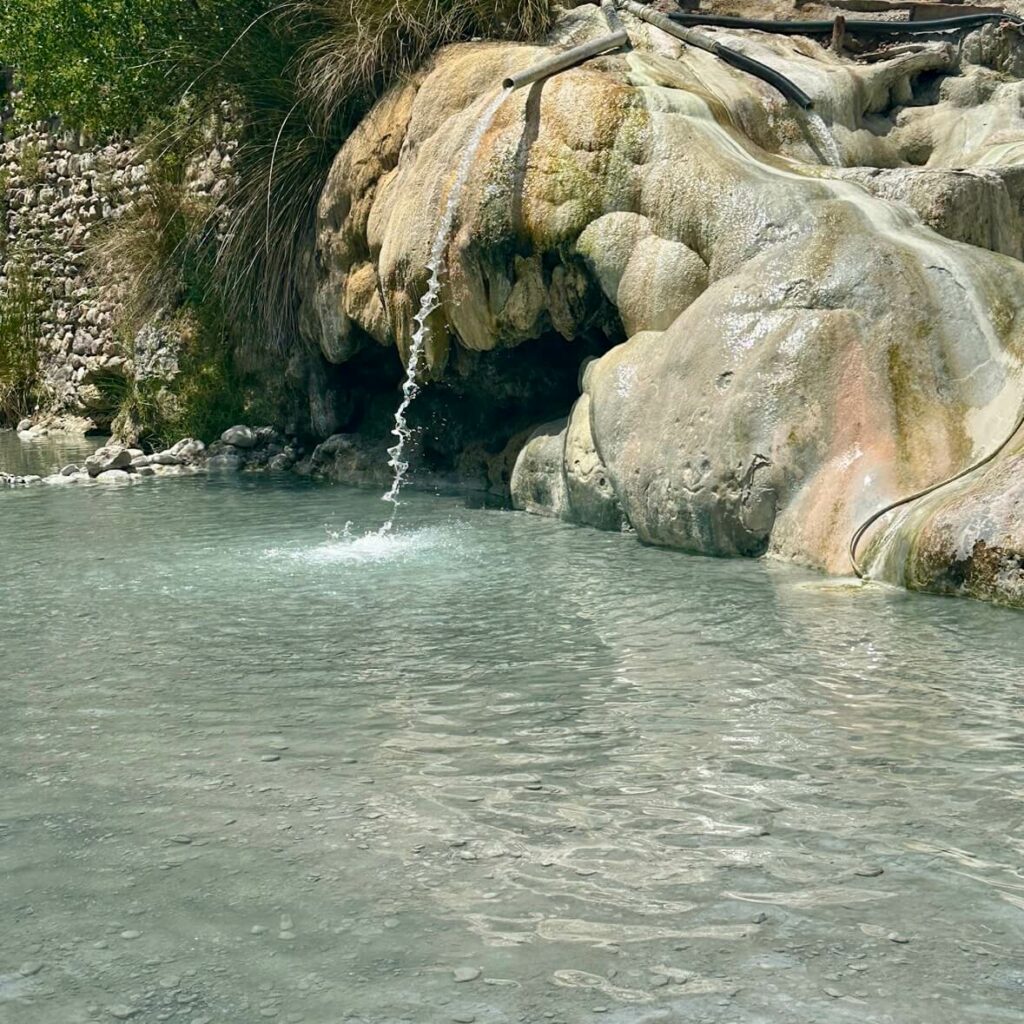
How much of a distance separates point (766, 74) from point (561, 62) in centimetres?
173

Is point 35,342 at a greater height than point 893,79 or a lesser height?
lesser

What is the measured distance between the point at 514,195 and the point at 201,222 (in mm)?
4745

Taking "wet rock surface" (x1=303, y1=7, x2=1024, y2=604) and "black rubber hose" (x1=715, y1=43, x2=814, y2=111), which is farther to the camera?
"black rubber hose" (x1=715, y1=43, x2=814, y2=111)

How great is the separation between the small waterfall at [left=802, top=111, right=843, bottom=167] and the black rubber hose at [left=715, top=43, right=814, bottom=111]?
13 centimetres

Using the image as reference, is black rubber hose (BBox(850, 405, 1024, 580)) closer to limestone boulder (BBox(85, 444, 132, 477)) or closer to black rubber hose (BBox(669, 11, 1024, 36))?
black rubber hose (BBox(669, 11, 1024, 36))

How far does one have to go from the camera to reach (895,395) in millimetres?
6727

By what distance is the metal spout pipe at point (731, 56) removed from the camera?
9891 millimetres

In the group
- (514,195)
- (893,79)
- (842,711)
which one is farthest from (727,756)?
(893,79)

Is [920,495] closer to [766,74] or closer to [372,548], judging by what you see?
[372,548]

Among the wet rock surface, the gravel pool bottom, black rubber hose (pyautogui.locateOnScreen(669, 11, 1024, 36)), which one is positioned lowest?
the gravel pool bottom

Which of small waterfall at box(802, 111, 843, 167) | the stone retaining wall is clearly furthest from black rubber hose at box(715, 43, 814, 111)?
the stone retaining wall

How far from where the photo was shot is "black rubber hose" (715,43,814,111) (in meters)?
9.88

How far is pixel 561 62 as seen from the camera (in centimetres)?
903

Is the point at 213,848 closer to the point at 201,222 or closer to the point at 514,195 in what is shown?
the point at 514,195
